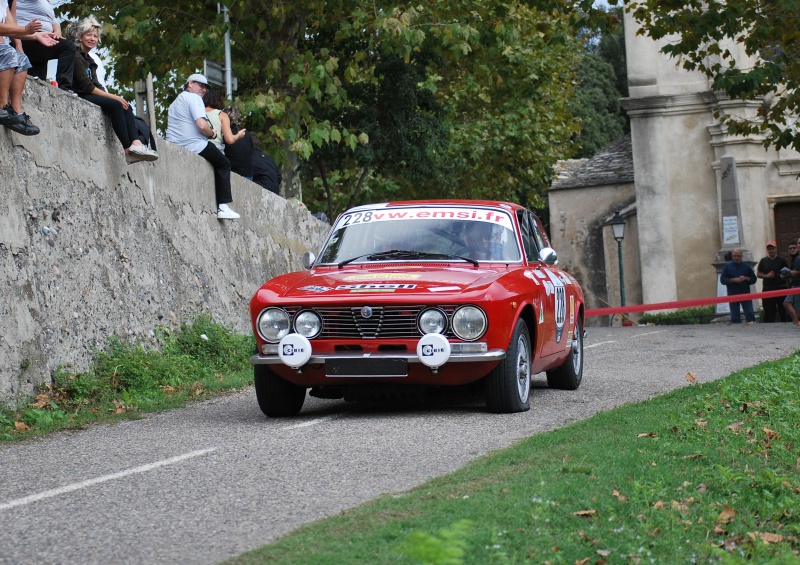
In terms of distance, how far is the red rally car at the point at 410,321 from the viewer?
33.1 ft

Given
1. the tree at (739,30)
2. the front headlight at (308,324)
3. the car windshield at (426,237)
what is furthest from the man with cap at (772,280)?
the front headlight at (308,324)

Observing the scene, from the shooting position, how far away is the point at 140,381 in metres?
13.1

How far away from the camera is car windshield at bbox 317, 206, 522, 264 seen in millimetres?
11453

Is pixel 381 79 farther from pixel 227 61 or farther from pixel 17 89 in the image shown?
pixel 17 89

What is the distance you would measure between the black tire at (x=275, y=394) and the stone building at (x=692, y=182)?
28.3 meters

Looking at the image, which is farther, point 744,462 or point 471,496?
point 744,462

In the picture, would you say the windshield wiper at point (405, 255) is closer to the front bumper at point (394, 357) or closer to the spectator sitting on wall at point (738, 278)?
the front bumper at point (394, 357)

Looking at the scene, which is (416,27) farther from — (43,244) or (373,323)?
(373,323)

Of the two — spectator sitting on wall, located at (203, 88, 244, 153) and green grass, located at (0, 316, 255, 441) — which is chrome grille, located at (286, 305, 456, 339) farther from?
spectator sitting on wall, located at (203, 88, 244, 153)

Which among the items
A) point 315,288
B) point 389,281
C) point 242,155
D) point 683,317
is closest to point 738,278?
point 683,317

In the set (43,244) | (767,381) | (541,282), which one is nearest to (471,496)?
(541,282)

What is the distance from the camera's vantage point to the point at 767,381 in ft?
38.6

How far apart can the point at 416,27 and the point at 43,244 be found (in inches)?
473

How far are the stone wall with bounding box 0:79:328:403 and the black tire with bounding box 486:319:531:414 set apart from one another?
13.0ft
